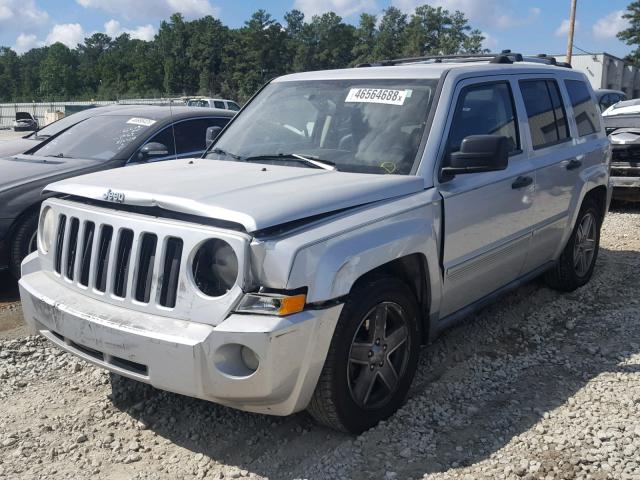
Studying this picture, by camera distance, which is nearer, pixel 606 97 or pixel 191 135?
pixel 191 135

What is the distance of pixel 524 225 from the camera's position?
15.0 feet

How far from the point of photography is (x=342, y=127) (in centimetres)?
406

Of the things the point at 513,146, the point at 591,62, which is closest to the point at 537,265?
the point at 513,146

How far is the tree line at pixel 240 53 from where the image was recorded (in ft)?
240

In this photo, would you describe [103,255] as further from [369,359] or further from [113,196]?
[369,359]

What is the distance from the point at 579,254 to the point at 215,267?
4.03m

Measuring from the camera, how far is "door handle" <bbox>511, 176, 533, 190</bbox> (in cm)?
439

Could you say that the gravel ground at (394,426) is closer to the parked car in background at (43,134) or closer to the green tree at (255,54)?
the parked car in background at (43,134)

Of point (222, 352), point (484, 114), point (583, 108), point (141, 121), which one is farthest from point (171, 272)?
point (141, 121)

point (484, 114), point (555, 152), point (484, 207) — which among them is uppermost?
point (484, 114)

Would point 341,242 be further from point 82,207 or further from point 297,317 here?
point 82,207

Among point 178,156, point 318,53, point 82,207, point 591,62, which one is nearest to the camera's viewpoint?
point 82,207

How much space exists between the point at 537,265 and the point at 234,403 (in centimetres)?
305

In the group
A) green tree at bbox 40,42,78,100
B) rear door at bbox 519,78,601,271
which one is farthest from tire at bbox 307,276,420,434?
green tree at bbox 40,42,78,100
